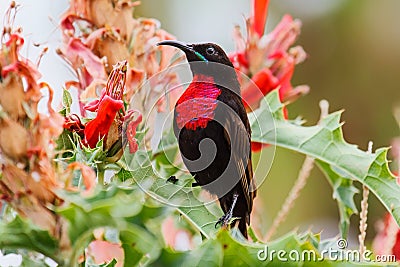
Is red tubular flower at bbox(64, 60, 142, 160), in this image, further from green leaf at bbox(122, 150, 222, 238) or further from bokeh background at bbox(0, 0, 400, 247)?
bokeh background at bbox(0, 0, 400, 247)

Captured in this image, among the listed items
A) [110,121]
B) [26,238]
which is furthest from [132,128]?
[26,238]

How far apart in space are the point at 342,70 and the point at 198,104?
2.55 metres

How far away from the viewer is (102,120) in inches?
17.4

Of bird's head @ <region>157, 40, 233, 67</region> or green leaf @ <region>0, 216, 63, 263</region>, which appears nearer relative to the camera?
green leaf @ <region>0, 216, 63, 263</region>

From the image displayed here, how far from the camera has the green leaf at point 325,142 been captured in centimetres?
58

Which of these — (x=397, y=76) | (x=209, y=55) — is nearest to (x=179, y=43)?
(x=209, y=55)

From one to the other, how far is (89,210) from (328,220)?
194cm

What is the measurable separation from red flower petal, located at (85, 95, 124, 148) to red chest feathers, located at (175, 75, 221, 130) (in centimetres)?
4

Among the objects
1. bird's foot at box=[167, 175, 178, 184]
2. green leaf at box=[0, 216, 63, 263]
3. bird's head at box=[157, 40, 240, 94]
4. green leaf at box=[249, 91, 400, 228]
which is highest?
bird's head at box=[157, 40, 240, 94]

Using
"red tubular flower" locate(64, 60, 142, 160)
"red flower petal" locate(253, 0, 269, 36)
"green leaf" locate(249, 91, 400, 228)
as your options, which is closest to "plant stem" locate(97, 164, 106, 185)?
"red tubular flower" locate(64, 60, 142, 160)

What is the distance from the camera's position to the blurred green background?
230cm

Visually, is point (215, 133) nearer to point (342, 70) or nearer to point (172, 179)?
point (172, 179)

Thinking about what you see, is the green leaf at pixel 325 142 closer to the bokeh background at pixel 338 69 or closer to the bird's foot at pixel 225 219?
the bird's foot at pixel 225 219

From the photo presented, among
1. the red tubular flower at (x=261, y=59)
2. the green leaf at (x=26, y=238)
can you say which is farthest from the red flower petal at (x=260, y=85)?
the green leaf at (x=26, y=238)
